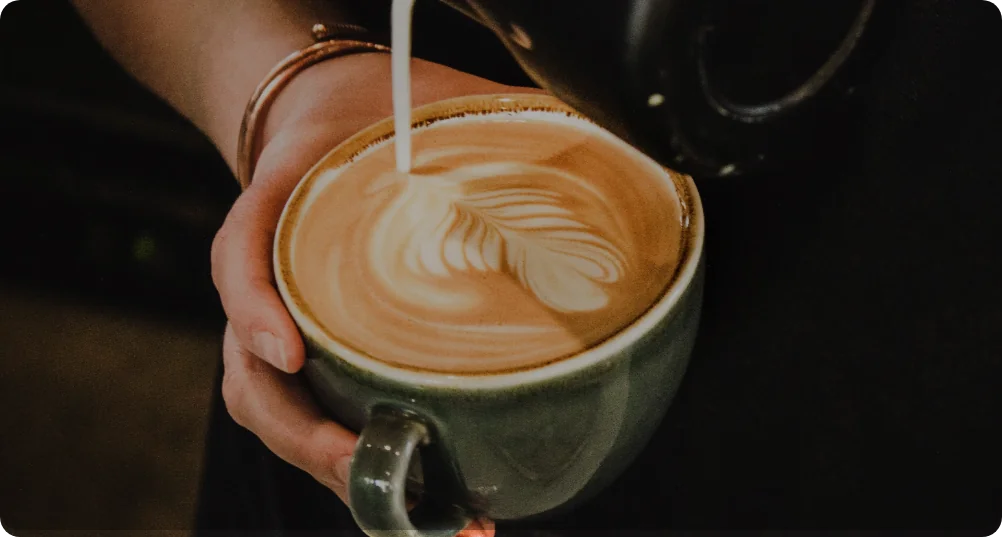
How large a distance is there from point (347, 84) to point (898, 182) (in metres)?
0.41

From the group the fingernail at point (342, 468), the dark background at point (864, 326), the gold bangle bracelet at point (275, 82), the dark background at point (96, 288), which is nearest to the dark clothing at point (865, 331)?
the dark background at point (864, 326)

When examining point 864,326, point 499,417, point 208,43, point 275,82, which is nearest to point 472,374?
point 499,417

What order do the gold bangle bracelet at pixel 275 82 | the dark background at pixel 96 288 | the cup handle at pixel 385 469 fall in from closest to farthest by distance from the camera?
the cup handle at pixel 385 469 → the gold bangle bracelet at pixel 275 82 → the dark background at pixel 96 288

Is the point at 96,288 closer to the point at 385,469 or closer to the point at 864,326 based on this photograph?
Answer: the point at 385,469

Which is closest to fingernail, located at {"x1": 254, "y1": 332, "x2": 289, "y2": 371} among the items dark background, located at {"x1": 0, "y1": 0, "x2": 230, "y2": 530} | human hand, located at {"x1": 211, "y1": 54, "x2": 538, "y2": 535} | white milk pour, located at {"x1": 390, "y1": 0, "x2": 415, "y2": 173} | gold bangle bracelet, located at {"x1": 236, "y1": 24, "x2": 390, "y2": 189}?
human hand, located at {"x1": 211, "y1": 54, "x2": 538, "y2": 535}

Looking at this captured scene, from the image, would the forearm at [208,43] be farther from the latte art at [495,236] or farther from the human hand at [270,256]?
the latte art at [495,236]

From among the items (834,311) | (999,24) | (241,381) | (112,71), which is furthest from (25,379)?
(999,24)

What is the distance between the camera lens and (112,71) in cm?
86

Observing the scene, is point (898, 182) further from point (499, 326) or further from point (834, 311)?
point (499, 326)

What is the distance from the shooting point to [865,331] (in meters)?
0.45

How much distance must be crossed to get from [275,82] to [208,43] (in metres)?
0.15

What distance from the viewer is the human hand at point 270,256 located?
402 millimetres

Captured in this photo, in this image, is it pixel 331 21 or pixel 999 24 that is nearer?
pixel 999 24

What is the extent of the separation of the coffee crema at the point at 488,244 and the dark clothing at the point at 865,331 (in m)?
0.08
